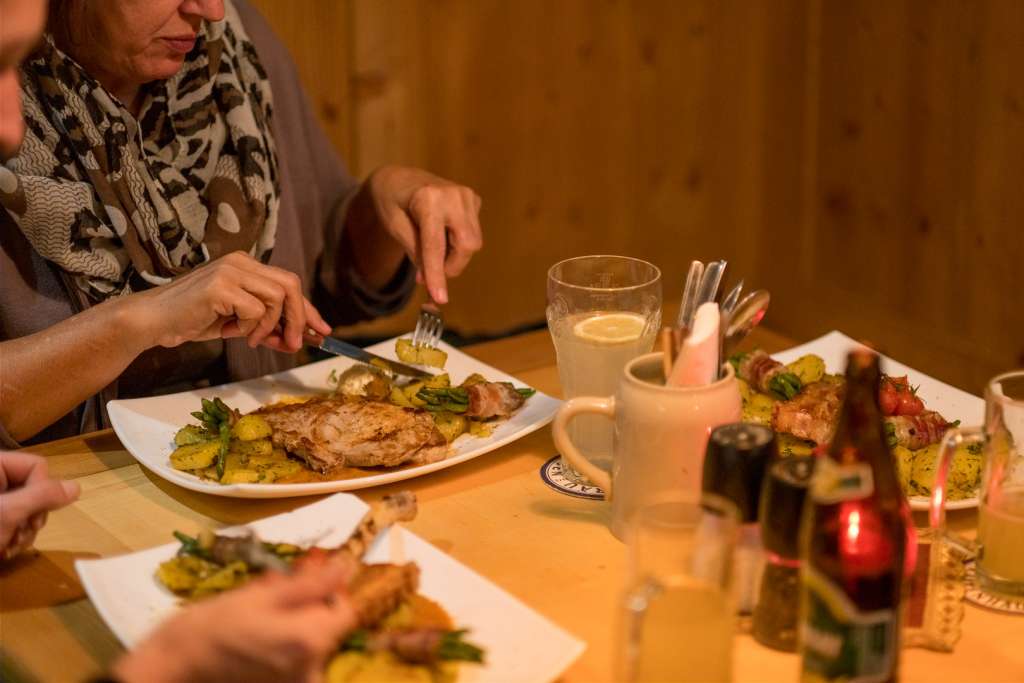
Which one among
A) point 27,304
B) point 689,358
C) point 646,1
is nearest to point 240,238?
point 27,304

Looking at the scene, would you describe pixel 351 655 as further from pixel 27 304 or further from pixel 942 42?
pixel 942 42

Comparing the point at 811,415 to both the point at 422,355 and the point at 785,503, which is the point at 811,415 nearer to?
the point at 785,503

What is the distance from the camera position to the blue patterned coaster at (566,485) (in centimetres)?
146

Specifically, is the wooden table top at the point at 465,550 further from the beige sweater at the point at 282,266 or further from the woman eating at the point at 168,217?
the beige sweater at the point at 282,266

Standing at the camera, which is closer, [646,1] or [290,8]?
[290,8]

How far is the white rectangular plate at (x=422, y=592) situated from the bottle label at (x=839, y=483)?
25cm

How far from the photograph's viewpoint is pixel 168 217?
203cm

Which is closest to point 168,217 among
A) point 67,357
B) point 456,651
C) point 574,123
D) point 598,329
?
point 67,357

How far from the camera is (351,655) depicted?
1.05 m

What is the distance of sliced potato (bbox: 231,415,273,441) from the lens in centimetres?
151

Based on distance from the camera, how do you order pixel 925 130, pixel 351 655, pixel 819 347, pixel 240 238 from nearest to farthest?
pixel 351 655 → pixel 819 347 → pixel 240 238 → pixel 925 130

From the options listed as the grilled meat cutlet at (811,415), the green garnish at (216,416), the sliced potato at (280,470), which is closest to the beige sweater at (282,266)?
the green garnish at (216,416)

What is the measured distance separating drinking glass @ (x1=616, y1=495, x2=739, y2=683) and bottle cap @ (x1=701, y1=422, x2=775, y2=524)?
0.42ft

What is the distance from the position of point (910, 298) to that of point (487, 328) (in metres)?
1.19
